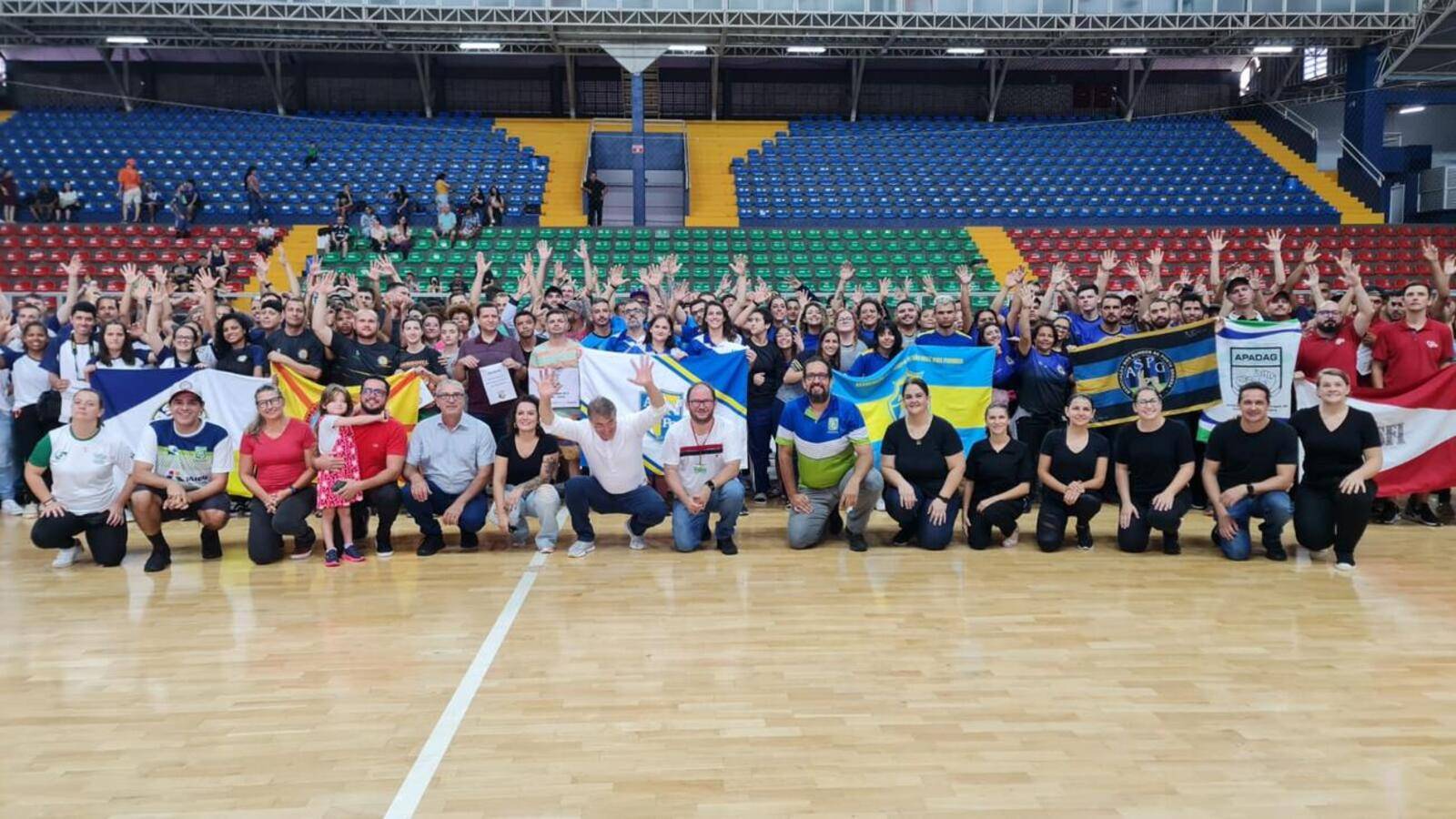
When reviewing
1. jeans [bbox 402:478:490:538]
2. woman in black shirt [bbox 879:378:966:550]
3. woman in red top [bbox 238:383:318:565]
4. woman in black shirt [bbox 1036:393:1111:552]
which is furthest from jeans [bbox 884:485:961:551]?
woman in red top [bbox 238:383:318:565]

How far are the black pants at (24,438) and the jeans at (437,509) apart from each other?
150 inches

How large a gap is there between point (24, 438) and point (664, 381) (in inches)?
219

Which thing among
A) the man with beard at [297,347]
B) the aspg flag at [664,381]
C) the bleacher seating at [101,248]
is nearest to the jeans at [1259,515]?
the aspg flag at [664,381]

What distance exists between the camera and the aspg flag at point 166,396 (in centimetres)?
780

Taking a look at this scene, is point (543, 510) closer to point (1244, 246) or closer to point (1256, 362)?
point (1256, 362)

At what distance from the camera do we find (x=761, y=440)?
28.2 feet

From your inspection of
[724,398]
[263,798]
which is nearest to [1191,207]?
[724,398]

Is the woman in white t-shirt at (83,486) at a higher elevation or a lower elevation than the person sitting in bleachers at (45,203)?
lower

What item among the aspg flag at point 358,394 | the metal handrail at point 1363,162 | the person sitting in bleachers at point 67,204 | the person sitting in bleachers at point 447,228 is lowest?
the aspg flag at point 358,394

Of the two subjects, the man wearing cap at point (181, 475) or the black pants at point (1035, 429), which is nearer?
the man wearing cap at point (181, 475)

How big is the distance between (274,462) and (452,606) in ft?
6.71

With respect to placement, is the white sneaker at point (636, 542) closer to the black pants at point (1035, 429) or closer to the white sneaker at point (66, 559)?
the black pants at point (1035, 429)

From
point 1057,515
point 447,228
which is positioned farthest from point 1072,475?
point 447,228

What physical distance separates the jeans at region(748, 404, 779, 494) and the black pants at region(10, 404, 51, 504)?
19.5 feet
